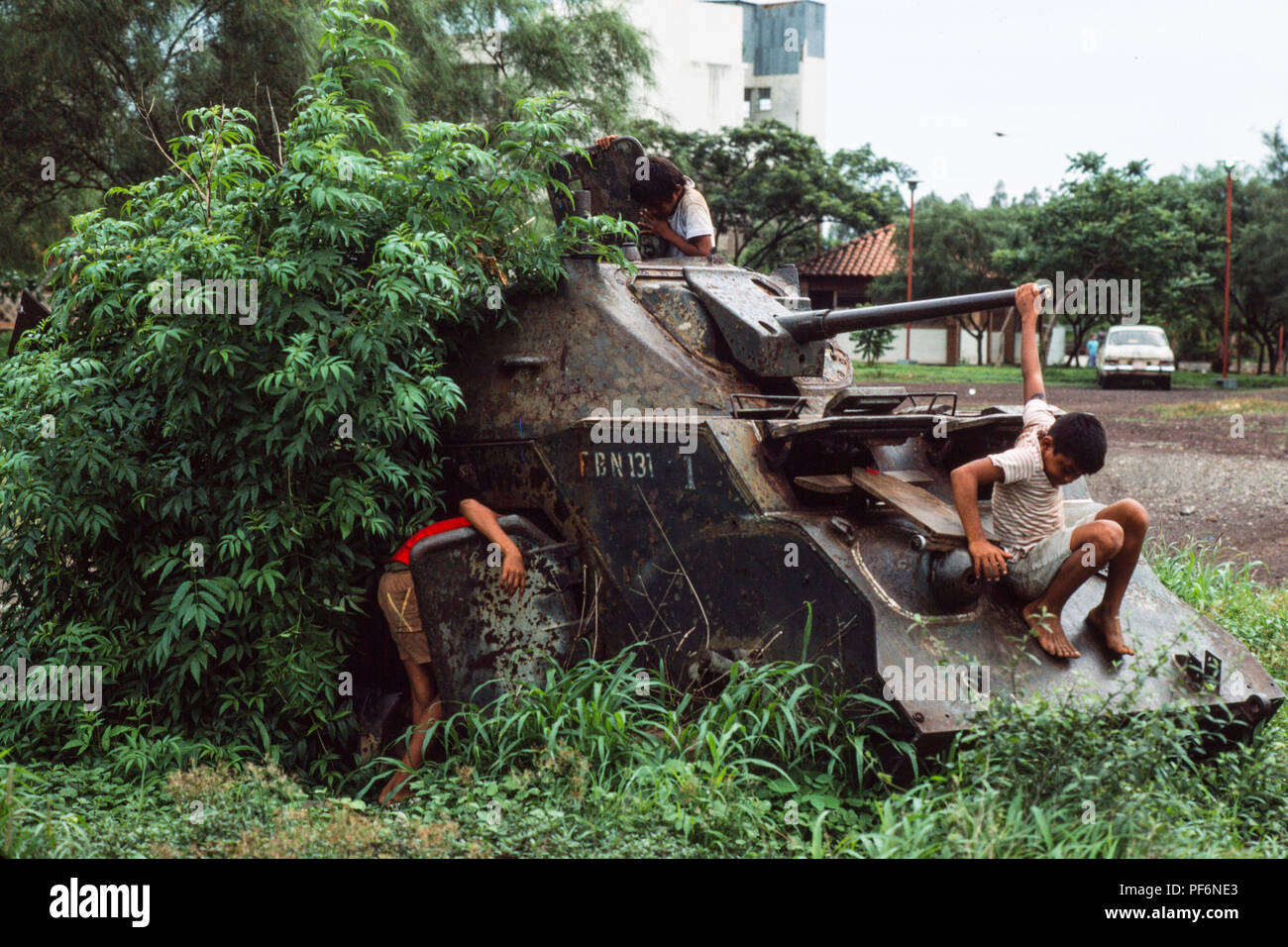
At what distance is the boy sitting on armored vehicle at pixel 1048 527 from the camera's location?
15.1 ft

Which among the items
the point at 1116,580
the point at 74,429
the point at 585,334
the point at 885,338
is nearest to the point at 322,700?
the point at 74,429

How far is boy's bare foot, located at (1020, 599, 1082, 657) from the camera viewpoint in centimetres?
473

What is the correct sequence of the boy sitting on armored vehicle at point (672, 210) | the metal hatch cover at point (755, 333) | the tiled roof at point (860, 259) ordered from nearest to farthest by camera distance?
the metal hatch cover at point (755, 333), the boy sitting on armored vehicle at point (672, 210), the tiled roof at point (860, 259)

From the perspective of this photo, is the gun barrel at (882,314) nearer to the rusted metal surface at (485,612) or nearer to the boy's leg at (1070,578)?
the boy's leg at (1070,578)

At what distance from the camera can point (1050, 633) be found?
4.76 meters

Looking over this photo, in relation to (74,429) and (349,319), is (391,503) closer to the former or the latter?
(349,319)

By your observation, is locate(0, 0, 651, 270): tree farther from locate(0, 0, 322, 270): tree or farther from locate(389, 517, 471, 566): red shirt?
locate(389, 517, 471, 566): red shirt

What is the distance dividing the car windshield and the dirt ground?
4.60m

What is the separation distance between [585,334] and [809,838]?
2.42 meters

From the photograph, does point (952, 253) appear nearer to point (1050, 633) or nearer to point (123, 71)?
point (123, 71)

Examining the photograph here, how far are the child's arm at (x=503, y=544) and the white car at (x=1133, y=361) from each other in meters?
22.3

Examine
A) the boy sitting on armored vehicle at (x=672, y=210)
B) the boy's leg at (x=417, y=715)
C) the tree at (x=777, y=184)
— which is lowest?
the boy's leg at (x=417, y=715)

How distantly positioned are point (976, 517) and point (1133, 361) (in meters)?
22.7

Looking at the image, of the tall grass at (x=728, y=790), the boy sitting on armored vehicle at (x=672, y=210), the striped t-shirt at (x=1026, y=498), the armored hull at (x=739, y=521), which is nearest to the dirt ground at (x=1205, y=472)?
the armored hull at (x=739, y=521)
